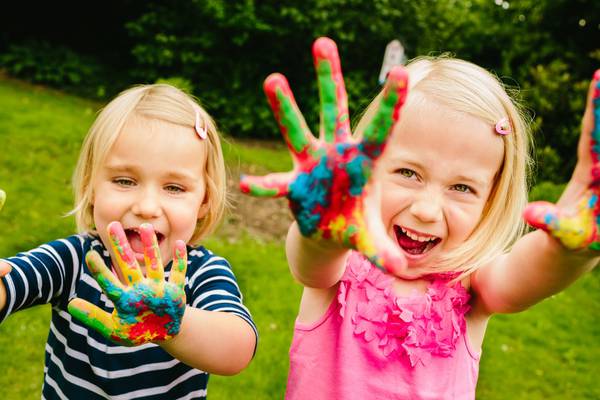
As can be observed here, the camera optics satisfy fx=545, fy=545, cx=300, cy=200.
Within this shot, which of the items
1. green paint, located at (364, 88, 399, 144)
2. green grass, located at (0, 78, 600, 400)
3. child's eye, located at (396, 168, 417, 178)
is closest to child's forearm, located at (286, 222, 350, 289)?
green paint, located at (364, 88, 399, 144)

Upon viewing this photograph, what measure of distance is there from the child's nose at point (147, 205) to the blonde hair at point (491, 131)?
27.2 inches

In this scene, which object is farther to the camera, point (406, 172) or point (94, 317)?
point (406, 172)

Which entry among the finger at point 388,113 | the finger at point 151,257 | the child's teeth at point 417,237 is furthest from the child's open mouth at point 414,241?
the finger at point 151,257

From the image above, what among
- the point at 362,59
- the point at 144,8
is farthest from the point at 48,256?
the point at 144,8

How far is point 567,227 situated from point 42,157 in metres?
6.37

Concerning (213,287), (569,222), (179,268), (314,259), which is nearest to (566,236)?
(569,222)

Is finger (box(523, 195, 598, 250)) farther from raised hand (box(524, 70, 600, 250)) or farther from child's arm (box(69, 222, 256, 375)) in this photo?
child's arm (box(69, 222, 256, 375))

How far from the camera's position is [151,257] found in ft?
4.34

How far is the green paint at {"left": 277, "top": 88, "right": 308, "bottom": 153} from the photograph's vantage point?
3.68 feet

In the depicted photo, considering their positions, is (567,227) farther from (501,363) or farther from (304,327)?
(501,363)

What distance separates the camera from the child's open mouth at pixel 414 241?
5.37ft

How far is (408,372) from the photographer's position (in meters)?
1.67

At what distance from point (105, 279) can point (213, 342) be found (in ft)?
1.10

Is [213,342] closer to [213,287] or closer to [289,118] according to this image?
[213,287]
